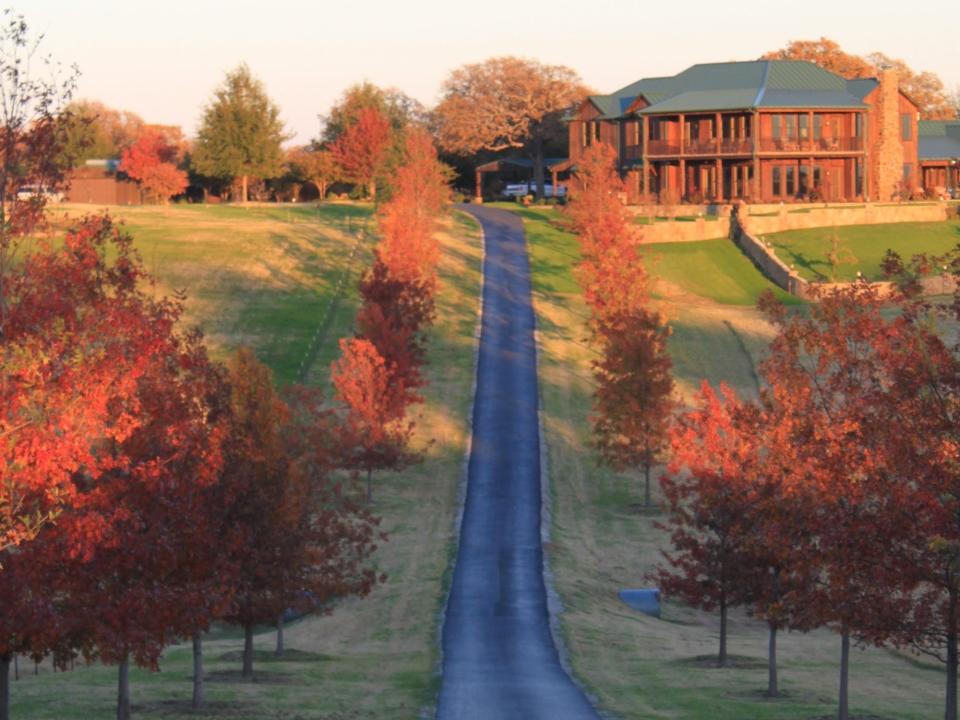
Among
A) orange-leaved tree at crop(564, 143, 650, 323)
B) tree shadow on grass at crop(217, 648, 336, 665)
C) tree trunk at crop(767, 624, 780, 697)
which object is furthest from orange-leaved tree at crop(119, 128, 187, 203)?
tree trunk at crop(767, 624, 780, 697)

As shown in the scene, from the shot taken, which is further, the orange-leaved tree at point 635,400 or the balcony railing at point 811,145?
the balcony railing at point 811,145

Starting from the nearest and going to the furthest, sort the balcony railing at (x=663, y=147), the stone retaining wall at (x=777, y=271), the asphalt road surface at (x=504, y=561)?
the asphalt road surface at (x=504, y=561)
the stone retaining wall at (x=777, y=271)
the balcony railing at (x=663, y=147)

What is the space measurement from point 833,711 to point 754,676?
4329 mm

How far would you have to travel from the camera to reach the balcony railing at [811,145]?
363 feet

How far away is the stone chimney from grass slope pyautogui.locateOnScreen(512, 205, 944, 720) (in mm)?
40110

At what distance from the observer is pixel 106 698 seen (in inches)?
1126

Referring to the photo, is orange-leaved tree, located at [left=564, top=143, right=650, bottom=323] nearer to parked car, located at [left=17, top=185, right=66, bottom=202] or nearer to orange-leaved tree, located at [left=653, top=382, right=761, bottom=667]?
orange-leaved tree, located at [left=653, top=382, right=761, bottom=667]

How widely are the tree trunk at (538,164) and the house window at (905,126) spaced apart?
29.7 metres

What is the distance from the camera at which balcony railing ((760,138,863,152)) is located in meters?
111

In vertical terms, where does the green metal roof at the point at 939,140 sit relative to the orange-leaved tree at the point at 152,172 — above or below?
above

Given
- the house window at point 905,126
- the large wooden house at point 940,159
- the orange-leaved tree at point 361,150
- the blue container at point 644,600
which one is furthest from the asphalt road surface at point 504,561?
the large wooden house at point 940,159

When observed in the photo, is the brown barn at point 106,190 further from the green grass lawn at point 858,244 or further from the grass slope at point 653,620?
the grass slope at point 653,620

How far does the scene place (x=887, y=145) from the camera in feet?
383

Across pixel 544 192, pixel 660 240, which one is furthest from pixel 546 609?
pixel 544 192
